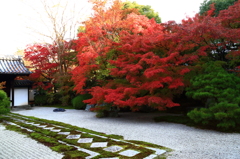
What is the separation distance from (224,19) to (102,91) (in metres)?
4.94

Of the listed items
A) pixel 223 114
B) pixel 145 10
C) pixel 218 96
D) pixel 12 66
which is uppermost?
pixel 145 10

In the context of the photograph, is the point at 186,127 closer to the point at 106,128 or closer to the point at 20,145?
the point at 106,128

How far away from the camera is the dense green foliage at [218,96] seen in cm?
529

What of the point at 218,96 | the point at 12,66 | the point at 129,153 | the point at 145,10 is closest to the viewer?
the point at 129,153

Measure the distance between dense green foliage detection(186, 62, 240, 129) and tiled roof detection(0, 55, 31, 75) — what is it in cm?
1068

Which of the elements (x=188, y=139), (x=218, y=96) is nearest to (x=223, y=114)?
(x=218, y=96)

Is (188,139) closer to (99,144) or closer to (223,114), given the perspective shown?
(223,114)

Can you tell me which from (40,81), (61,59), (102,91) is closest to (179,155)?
(102,91)

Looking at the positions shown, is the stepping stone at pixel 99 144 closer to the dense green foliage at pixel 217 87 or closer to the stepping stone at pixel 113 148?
the stepping stone at pixel 113 148

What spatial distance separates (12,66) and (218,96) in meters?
12.4

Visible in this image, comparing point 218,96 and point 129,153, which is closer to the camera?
point 129,153

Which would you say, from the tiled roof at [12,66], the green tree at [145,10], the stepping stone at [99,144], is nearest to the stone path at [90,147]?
the stepping stone at [99,144]

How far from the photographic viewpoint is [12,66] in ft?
42.2

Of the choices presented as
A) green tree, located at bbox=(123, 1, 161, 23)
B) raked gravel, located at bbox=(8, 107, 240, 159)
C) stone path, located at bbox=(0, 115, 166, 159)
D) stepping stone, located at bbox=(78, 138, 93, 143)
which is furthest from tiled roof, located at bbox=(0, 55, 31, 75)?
stepping stone, located at bbox=(78, 138, 93, 143)
